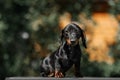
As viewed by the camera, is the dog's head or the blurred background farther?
the blurred background

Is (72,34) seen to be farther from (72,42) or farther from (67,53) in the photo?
(67,53)

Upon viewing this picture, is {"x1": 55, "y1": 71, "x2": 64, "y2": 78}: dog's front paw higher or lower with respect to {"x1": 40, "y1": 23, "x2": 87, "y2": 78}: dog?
lower

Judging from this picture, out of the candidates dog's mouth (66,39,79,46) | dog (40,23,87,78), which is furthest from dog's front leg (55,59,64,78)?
dog's mouth (66,39,79,46)

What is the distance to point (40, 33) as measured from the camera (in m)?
5.63

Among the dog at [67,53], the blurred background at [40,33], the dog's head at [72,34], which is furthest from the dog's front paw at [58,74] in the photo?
the blurred background at [40,33]

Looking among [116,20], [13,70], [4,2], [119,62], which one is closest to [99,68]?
[119,62]

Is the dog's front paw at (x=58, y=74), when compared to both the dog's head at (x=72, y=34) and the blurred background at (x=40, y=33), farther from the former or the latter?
the blurred background at (x=40, y=33)

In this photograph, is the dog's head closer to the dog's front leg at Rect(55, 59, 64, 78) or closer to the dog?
the dog

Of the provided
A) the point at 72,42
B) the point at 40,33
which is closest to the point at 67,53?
the point at 72,42

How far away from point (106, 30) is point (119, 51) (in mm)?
831

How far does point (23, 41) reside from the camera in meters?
5.84

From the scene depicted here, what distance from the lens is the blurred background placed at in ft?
17.8

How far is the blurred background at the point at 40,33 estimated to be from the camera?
5426 mm

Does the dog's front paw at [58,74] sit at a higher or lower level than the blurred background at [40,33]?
lower
